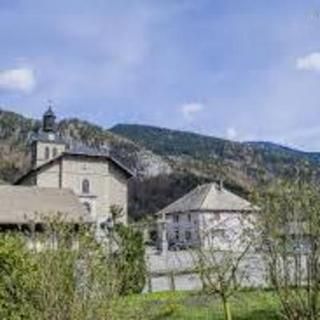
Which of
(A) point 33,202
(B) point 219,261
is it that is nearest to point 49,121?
(A) point 33,202

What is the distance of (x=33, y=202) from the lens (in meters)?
44.9

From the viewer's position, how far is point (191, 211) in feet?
234

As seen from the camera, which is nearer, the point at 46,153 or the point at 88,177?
the point at 88,177

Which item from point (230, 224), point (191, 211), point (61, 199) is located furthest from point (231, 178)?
point (230, 224)

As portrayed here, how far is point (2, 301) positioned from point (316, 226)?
17.6 ft

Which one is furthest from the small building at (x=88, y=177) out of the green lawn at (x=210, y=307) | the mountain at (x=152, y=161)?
the green lawn at (x=210, y=307)

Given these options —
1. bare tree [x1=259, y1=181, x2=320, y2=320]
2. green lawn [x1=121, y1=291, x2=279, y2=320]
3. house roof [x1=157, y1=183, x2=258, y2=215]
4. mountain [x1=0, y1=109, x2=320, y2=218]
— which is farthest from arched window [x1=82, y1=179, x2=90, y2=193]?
bare tree [x1=259, y1=181, x2=320, y2=320]

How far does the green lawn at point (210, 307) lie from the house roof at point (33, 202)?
72.3 ft

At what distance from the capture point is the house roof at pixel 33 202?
134 ft

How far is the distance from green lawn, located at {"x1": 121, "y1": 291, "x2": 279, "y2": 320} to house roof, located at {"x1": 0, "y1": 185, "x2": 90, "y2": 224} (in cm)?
2205

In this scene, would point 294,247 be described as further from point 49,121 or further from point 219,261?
point 49,121

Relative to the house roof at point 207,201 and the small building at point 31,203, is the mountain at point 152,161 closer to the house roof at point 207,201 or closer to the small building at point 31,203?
the house roof at point 207,201

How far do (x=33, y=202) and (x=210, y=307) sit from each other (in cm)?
2872

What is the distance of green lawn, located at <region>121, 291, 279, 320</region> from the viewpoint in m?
16.4
